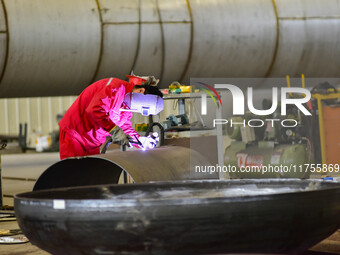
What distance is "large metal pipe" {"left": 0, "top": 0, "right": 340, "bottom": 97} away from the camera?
198 inches

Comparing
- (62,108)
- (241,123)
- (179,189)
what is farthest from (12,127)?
(179,189)

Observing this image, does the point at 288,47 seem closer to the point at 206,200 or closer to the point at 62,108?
the point at 206,200

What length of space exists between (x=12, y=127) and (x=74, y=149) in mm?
13203

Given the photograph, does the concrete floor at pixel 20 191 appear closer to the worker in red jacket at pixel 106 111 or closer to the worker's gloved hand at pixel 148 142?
the worker in red jacket at pixel 106 111

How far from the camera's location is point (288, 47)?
567 centimetres

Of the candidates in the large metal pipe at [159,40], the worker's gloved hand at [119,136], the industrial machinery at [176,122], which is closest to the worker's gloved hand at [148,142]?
the worker's gloved hand at [119,136]

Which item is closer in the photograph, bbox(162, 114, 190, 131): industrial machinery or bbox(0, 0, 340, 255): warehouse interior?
bbox(0, 0, 340, 255): warehouse interior

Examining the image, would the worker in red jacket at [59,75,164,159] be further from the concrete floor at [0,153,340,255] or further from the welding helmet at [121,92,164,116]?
the concrete floor at [0,153,340,255]

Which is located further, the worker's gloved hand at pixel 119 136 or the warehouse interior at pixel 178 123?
the worker's gloved hand at pixel 119 136

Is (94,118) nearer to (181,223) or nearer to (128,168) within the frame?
(128,168)

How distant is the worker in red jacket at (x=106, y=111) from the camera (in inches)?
153

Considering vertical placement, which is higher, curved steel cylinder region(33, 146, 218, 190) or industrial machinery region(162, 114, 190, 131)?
industrial machinery region(162, 114, 190, 131)

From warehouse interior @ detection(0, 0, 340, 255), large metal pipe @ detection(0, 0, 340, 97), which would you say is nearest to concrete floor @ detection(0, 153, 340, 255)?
warehouse interior @ detection(0, 0, 340, 255)

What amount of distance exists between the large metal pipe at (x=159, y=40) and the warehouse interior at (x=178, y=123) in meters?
0.01
